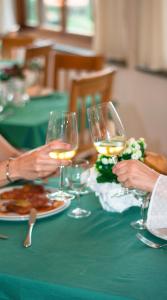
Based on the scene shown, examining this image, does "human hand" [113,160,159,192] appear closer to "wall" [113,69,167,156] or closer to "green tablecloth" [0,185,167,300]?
"green tablecloth" [0,185,167,300]

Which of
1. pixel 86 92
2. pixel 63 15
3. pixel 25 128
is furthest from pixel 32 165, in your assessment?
pixel 63 15

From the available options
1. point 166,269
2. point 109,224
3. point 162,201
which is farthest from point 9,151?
point 166,269

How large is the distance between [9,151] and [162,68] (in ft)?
6.59

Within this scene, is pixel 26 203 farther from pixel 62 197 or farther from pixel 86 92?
pixel 86 92

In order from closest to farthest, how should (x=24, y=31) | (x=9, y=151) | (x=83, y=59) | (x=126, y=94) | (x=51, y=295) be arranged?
(x=51, y=295) < (x=9, y=151) < (x=83, y=59) < (x=126, y=94) < (x=24, y=31)

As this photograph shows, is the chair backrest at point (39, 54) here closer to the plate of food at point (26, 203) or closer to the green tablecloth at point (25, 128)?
the green tablecloth at point (25, 128)

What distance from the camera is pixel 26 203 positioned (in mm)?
1476

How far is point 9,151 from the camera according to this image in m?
1.75

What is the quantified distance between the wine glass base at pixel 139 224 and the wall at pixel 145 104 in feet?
7.16

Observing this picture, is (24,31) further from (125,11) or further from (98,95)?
(98,95)

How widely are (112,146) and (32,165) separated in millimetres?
213

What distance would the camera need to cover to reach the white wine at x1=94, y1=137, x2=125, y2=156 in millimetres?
1397

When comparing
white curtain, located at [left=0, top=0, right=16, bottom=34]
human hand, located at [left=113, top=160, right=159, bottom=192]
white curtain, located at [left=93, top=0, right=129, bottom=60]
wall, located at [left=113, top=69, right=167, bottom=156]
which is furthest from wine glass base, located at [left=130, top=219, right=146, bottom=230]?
white curtain, located at [left=0, top=0, right=16, bottom=34]

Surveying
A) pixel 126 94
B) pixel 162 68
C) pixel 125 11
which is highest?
pixel 125 11
